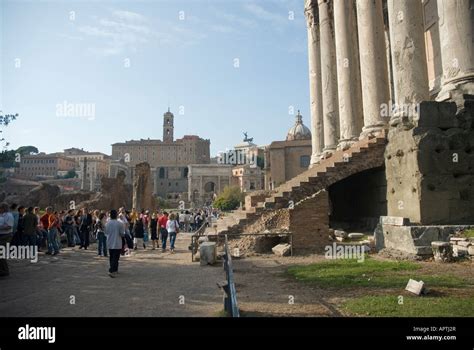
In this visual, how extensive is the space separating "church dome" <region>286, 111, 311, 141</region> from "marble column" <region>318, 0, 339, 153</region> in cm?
6295

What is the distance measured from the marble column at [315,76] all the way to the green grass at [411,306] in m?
15.7

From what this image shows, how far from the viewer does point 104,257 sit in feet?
44.1

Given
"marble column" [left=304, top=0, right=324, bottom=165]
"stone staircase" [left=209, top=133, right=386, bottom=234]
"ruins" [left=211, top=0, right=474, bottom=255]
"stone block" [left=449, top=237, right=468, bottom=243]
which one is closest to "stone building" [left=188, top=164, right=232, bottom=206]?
"marble column" [left=304, top=0, right=324, bottom=165]

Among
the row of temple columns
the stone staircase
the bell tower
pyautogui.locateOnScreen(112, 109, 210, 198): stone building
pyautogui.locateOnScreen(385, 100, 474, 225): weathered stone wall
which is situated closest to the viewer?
pyautogui.locateOnScreen(385, 100, 474, 225): weathered stone wall

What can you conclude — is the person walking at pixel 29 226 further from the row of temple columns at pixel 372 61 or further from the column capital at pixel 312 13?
the column capital at pixel 312 13

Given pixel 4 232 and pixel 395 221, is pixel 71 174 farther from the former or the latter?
pixel 395 221

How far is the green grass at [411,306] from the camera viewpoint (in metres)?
5.05

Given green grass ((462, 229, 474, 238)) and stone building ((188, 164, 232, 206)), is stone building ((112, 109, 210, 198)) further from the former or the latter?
green grass ((462, 229, 474, 238))

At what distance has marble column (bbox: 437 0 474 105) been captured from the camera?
10.2 metres

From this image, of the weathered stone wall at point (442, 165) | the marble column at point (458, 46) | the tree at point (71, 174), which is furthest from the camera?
the tree at point (71, 174)

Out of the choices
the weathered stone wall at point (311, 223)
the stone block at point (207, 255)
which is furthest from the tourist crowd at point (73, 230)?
the weathered stone wall at point (311, 223)

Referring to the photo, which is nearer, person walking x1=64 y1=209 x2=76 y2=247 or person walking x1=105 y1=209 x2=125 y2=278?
person walking x1=105 y1=209 x2=125 y2=278
